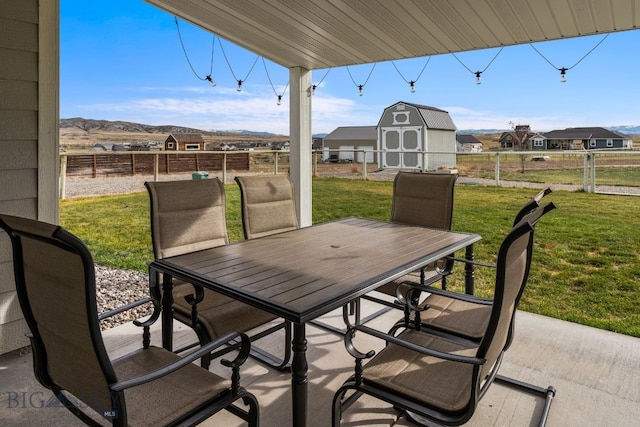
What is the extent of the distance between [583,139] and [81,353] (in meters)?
4.71

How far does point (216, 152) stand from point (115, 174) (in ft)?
3.51

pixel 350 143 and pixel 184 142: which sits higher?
pixel 350 143

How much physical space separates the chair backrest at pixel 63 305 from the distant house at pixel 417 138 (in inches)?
163

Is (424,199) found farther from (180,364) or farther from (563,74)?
(180,364)

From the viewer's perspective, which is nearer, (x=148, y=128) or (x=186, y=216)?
(x=186, y=216)

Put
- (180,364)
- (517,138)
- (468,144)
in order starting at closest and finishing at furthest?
(180,364) < (517,138) < (468,144)

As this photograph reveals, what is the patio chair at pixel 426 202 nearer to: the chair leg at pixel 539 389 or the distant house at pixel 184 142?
the chair leg at pixel 539 389

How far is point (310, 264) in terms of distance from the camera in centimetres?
201

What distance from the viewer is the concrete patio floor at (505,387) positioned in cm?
192

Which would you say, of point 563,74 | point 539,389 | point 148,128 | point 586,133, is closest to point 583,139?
point 586,133

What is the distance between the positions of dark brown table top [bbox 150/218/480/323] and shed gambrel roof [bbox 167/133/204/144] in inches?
96.0

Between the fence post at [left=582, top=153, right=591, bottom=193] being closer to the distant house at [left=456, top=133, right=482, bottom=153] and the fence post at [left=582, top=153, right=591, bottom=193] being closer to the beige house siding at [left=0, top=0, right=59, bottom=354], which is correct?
the distant house at [left=456, top=133, right=482, bottom=153]

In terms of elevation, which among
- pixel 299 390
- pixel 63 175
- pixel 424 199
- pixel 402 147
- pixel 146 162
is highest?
pixel 402 147

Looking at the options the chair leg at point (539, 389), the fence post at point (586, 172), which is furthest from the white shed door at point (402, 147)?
the chair leg at point (539, 389)
